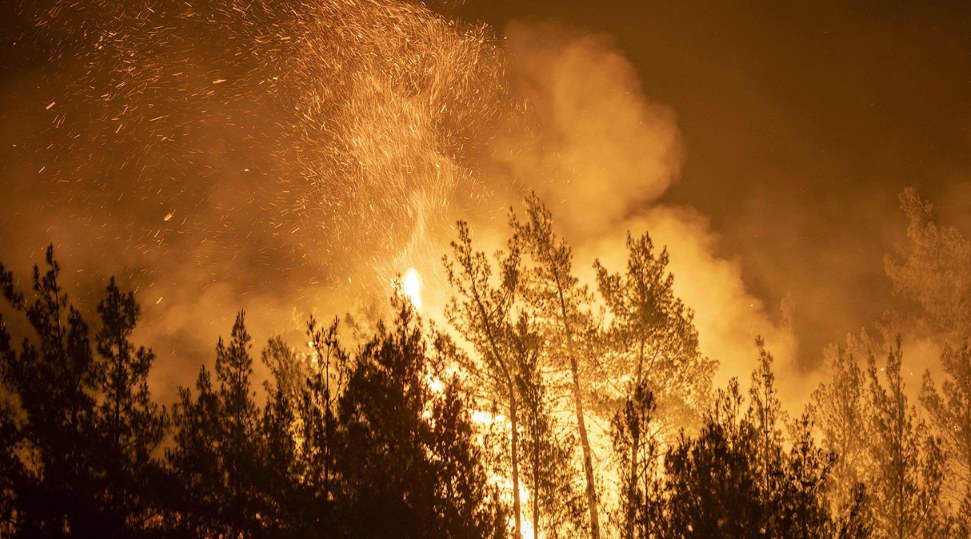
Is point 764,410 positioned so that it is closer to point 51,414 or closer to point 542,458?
point 542,458

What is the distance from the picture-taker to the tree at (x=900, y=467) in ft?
51.7

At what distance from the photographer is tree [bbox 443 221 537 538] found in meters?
13.7

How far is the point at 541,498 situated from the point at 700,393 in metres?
5.62

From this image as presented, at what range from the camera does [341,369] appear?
11875 millimetres

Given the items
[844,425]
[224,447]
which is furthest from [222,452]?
[844,425]

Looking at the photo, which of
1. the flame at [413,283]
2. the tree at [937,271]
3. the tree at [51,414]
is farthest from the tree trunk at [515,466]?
the tree at [937,271]

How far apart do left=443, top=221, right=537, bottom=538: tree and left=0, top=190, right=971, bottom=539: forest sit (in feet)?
0.15

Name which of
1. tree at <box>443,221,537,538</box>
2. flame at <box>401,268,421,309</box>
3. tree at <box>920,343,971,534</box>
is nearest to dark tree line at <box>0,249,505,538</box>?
tree at <box>443,221,537,538</box>

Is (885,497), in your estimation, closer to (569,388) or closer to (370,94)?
(569,388)

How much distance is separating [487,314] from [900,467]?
11852 mm

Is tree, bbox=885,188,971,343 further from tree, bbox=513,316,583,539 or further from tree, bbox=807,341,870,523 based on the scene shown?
tree, bbox=513,316,583,539

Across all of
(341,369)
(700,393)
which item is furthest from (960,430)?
(341,369)

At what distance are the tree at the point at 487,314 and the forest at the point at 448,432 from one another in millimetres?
45

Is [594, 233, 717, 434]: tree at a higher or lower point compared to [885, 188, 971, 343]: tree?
lower
